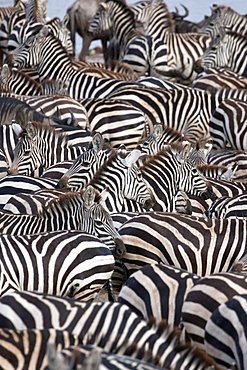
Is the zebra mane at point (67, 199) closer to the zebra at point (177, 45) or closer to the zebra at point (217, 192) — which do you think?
the zebra at point (217, 192)

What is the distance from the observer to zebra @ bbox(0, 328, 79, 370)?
446 centimetres

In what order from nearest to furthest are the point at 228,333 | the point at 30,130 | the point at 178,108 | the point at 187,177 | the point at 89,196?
1. the point at 228,333
2. the point at 89,196
3. the point at 187,177
4. the point at 30,130
5. the point at 178,108

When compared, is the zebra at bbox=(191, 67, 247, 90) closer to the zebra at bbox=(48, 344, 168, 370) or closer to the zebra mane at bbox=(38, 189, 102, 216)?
the zebra mane at bbox=(38, 189, 102, 216)

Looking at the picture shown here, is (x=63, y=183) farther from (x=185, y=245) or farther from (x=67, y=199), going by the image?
(x=185, y=245)

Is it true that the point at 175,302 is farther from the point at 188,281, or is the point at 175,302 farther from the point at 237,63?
the point at 237,63

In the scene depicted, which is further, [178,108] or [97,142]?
[178,108]

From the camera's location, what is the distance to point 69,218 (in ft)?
23.7

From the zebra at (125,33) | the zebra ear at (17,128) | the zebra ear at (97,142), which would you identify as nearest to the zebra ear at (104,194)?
the zebra ear at (97,142)

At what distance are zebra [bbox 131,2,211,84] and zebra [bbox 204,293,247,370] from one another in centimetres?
1117

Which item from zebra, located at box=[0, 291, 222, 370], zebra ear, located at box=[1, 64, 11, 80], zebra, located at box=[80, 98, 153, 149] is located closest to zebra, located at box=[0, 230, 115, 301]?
zebra, located at box=[0, 291, 222, 370]

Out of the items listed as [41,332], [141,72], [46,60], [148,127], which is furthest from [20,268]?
[141,72]

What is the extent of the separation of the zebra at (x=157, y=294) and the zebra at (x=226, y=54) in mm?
10286

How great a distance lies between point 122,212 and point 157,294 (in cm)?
212

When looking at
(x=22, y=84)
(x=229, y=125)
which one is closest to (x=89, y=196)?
(x=229, y=125)
